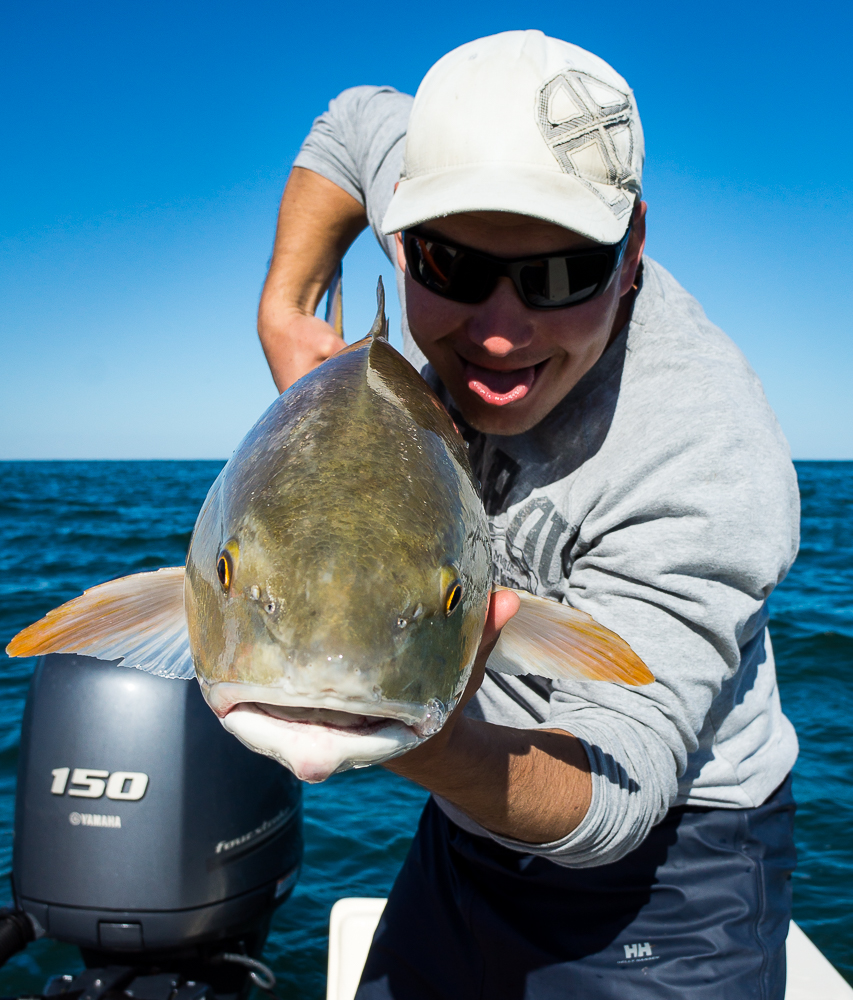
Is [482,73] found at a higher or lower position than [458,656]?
higher

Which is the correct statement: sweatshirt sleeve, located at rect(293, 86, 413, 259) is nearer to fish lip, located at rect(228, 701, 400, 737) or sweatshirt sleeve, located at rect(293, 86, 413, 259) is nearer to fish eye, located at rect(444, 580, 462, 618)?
fish eye, located at rect(444, 580, 462, 618)

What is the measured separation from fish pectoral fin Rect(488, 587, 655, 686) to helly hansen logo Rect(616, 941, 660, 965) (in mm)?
1336

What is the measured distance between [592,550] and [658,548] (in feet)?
0.72

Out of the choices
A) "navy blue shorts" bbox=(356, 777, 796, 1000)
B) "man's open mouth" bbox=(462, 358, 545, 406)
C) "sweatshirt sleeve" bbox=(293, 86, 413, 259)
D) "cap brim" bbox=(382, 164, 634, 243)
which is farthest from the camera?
"sweatshirt sleeve" bbox=(293, 86, 413, 259)

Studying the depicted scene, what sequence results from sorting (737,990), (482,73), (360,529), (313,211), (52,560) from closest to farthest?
1. (360,529)
2. (482,73)
3. (737,990)
4. (313,211)
5. (52,560)

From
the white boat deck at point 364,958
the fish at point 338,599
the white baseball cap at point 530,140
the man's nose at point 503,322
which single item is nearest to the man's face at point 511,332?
the man's nose at point 503,322

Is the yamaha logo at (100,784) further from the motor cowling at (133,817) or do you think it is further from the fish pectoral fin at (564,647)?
the fish pectoral fin at (564,647)

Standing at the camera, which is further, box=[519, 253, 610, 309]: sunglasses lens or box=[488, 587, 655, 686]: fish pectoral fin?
box=[519, 253, 610, 309]: sunglasses lens

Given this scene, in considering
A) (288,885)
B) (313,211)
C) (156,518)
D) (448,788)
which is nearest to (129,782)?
(288,885)

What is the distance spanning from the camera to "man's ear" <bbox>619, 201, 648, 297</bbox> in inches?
90.3

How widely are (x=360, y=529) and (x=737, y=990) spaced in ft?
6.77

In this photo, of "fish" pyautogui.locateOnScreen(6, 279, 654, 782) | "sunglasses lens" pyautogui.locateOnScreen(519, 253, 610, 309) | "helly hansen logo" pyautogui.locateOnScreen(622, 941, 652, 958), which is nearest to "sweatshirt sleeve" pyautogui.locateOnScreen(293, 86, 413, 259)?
"sunglasses lens" pyautogui.locateOnScreen(519, 253, 610, 309)

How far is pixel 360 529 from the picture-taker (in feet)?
4.26

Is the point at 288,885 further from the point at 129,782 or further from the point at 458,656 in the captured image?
the point at 458,656
